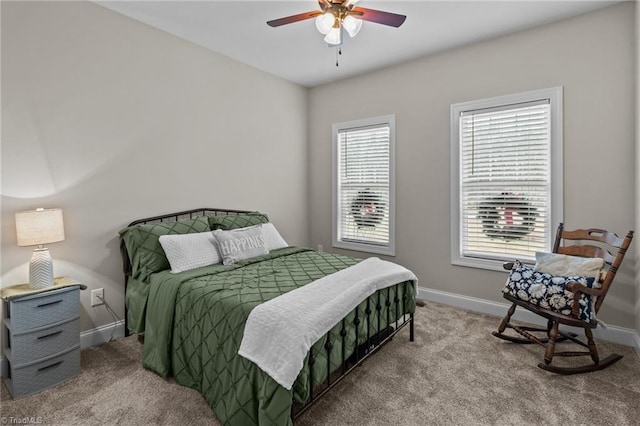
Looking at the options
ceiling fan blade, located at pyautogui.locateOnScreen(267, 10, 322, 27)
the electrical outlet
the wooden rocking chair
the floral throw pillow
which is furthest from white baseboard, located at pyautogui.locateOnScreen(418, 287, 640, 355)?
the electrical outlet

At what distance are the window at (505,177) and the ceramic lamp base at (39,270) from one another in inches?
138

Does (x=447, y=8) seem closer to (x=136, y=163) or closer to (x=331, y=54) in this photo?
(x=331, y=54)

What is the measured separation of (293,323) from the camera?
5.37 ft

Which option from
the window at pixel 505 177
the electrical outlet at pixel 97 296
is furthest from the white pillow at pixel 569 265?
the electrical outlet at pixel 97 296

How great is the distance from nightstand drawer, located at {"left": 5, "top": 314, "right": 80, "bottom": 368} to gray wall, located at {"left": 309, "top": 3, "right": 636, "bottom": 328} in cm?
302

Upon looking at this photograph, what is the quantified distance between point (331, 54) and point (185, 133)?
5.78 ft

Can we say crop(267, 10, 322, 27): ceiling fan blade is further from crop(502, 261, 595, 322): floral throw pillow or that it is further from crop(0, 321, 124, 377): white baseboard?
crop(0, 321, 124, 377): white baseboard

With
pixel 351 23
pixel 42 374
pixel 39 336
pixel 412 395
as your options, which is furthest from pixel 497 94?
pixel 42 374

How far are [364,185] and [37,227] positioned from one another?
10.6ft

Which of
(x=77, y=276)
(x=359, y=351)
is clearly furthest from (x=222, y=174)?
(x=359, y=351)

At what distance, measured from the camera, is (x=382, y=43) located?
3.33m

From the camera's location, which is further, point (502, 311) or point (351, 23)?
point (502, 311)

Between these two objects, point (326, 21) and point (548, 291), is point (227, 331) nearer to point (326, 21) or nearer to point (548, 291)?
point (326, 21)

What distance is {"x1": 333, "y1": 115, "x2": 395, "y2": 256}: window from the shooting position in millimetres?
4031
